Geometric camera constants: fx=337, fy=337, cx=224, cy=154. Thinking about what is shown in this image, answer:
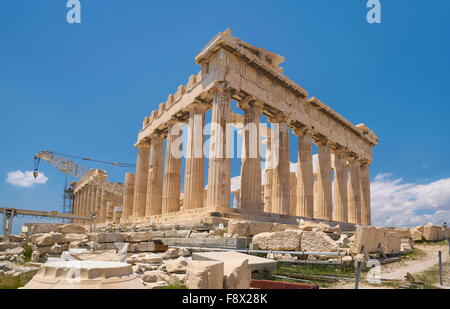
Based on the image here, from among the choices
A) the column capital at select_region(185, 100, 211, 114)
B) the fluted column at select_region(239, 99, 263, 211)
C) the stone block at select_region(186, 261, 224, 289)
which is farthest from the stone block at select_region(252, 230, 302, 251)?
the column capital at select_region(185, 100, 211, 114)

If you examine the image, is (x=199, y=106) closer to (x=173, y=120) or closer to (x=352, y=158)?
(x=173, y=120)

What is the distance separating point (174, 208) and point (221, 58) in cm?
1052

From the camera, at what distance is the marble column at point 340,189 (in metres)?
28.9

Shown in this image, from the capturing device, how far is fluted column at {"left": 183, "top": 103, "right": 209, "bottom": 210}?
20000 mm

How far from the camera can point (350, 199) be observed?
103 feet

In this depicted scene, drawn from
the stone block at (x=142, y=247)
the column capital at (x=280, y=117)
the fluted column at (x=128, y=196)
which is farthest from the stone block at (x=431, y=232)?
the fluted column at (x=128, y=196)

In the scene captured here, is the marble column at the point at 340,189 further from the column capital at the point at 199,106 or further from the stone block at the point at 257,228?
the stone block at the point at 257,228

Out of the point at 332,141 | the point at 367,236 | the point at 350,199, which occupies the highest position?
the point at 332,141

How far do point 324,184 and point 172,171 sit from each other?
1204cm

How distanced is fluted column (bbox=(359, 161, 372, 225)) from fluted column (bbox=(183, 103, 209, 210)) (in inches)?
759

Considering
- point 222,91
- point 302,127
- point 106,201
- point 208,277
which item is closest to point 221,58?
point 222,91

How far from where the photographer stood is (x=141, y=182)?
28.3 m
